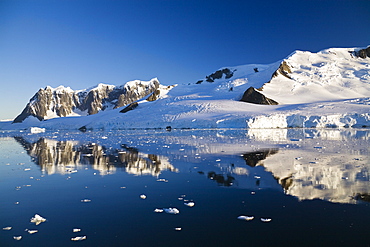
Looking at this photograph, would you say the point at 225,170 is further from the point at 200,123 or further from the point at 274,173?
the point at 200,123

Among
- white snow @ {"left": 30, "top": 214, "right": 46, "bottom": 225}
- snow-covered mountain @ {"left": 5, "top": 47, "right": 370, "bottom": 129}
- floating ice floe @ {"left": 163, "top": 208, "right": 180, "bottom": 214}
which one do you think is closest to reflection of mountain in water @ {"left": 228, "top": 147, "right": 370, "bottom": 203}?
floating ice floe @ {"left": 163, "top": 208, "right": 180, "bottom": 214}

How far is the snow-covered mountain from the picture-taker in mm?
35938

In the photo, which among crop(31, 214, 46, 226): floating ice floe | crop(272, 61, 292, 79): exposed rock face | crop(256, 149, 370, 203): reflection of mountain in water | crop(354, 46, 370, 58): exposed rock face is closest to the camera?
crop(31, 214, 46, 226): floating ice floe

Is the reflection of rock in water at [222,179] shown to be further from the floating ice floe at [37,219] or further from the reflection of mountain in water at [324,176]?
the floating ice floe at [37,219]

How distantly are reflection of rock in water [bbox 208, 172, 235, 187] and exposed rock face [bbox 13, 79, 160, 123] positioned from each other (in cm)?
14508

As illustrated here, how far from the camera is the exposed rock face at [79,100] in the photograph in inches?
5512

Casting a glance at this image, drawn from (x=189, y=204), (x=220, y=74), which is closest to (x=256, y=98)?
(x=220, y=74)

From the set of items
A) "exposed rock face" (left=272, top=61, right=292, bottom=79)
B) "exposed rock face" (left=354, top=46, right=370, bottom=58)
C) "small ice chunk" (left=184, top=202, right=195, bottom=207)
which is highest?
"exposed rock face" (left=354, top=46, right=370, bottom=58)

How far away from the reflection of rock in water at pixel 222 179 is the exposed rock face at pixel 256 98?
42625 millimetres

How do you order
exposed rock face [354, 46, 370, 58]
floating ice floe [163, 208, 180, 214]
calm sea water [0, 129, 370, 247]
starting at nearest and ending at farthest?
1. calm sea water [0, 129, 370, 247]
2. floating ice floe [163, 208, 180, 214]
3. exposed rock face [354, 46, 370, 58]

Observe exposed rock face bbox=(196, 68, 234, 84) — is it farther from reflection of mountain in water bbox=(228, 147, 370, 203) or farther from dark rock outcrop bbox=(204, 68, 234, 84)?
reflection of mountain in water bbox=(228, 147, 370, 203)

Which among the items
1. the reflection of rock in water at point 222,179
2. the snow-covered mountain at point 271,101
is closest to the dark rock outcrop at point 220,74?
the snow-covered mountain at point 271,101

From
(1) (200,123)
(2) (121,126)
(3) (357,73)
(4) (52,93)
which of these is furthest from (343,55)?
(4) (52,93)

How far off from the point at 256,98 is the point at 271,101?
2.84m
